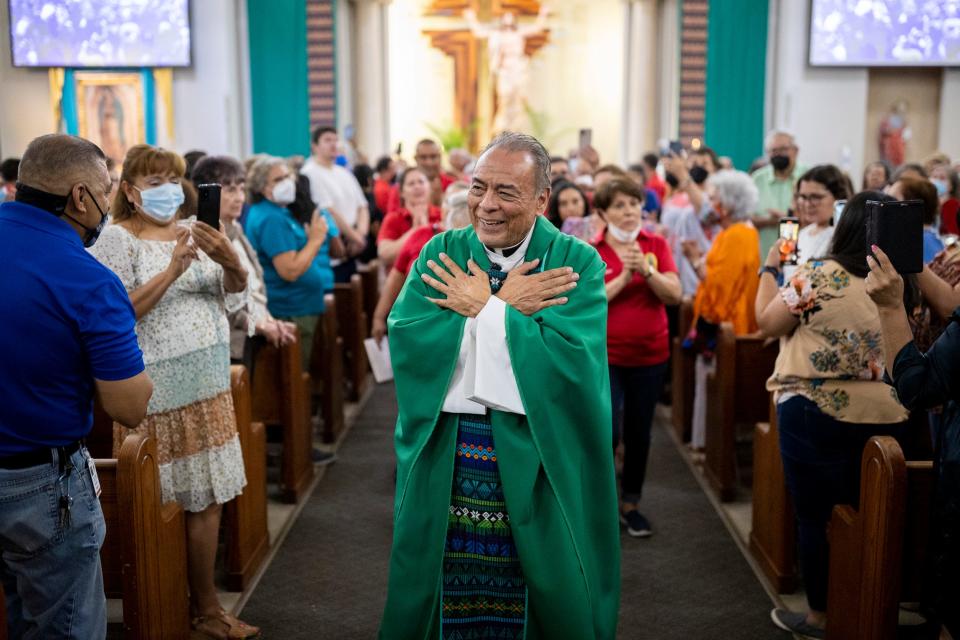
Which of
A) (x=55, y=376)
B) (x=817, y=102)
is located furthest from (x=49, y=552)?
(x=817, y=102)

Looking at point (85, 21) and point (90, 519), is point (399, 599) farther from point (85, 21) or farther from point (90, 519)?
point (85, 21)

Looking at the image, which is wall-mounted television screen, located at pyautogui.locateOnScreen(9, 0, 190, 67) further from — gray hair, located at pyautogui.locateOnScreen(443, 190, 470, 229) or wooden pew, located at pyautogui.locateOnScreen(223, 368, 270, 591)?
wooden pew, located at pyautogui.locateOnScreen(223, 368, 270, 591)

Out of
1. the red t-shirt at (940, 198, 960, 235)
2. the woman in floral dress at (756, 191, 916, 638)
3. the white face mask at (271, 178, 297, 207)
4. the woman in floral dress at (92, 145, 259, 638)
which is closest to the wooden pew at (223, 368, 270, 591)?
the woman in floral dress at (92, 145, 259, 638)

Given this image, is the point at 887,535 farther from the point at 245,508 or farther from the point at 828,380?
the point at 245,508

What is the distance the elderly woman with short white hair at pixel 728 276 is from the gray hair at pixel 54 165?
345cm

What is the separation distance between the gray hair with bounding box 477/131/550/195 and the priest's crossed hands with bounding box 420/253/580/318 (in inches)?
7.9

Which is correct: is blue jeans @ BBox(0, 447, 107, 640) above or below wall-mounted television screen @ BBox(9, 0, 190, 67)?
below

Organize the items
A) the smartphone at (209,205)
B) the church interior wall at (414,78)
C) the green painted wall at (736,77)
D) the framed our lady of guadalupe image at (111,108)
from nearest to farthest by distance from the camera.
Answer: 1. the smartphone at (209,205)
2. the framed our lady of guadalupe image at (111,108)
3. the green painted wall at (736,77)
4. the church interior wall at (414,78)

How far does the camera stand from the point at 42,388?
7.39 feet

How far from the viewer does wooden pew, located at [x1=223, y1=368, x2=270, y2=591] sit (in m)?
3.89

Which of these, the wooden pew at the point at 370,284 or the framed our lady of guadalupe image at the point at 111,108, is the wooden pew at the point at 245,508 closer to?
the wooden pew at the point at 370,284

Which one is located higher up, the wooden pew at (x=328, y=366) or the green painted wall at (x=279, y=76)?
the green painted wall at (x=279, y=76)

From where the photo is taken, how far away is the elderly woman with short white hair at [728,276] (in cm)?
505

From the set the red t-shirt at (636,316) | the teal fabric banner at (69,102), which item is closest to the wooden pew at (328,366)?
the red t-shirt at (636,316)
